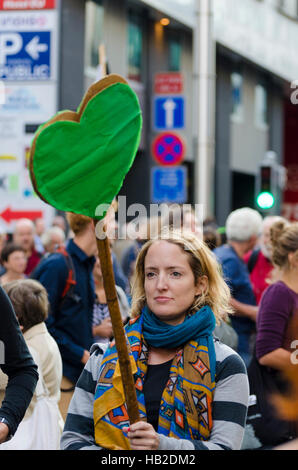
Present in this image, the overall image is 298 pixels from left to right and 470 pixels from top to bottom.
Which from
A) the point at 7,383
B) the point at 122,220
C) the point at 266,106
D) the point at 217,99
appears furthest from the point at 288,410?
the point at 266,106

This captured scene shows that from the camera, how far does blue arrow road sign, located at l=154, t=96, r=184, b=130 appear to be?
1520cm

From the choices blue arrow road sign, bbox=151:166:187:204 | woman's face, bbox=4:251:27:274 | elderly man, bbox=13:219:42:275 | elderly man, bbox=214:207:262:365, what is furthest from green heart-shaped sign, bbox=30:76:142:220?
blue arrow road sign, bbox=151:166:187:204

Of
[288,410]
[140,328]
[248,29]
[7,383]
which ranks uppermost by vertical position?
[248,29]

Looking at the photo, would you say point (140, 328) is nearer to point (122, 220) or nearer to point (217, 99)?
point (122, 220)

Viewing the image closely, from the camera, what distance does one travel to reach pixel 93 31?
1992cm

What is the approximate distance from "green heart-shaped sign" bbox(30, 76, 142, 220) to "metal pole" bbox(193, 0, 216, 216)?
443 inches

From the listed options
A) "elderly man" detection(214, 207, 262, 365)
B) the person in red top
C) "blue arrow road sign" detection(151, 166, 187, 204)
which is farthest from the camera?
"blue arrow road sign" detection(151, 166, 187, 204)

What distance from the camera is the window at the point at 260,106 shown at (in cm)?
3025

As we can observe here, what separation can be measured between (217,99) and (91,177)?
24673mm

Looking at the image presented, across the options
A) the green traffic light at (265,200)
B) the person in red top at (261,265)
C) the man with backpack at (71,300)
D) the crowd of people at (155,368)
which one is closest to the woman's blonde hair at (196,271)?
the crowd of people at (155,368)

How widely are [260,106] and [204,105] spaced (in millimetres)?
16801

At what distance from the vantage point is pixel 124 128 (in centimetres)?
236

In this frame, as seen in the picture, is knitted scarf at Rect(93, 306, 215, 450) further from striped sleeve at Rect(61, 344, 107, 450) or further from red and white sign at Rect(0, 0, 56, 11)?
red and white sign at Rect(0, 0, 56, 11)
